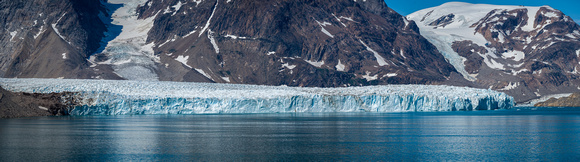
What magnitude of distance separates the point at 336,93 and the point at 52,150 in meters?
58.0

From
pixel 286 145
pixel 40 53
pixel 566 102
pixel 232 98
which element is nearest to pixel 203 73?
pixel 40 53

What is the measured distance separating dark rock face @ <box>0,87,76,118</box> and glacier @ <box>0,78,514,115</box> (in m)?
0.87

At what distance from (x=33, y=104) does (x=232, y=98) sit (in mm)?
26254

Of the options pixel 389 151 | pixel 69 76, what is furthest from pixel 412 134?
pixel 69 76

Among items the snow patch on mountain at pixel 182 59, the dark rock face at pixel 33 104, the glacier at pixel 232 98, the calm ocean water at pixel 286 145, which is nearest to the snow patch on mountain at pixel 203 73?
the snow patch on mountain at pixel 182 59

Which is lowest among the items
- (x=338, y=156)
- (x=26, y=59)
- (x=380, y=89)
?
(x=338, y=156)

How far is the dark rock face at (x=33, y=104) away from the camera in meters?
69.3

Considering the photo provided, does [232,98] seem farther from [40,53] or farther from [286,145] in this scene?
[40,53]

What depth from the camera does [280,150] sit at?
33.7m

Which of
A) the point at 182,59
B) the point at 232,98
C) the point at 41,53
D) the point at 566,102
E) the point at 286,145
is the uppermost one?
the point at 41,53

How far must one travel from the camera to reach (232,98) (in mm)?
82188

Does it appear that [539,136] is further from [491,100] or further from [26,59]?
[26,59]

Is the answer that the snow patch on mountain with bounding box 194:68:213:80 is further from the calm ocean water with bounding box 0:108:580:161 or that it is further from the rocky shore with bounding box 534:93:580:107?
the calm ocean water with bounding box 0:108:580:161

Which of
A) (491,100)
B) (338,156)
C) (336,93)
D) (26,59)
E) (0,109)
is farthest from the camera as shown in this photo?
(26,59)
